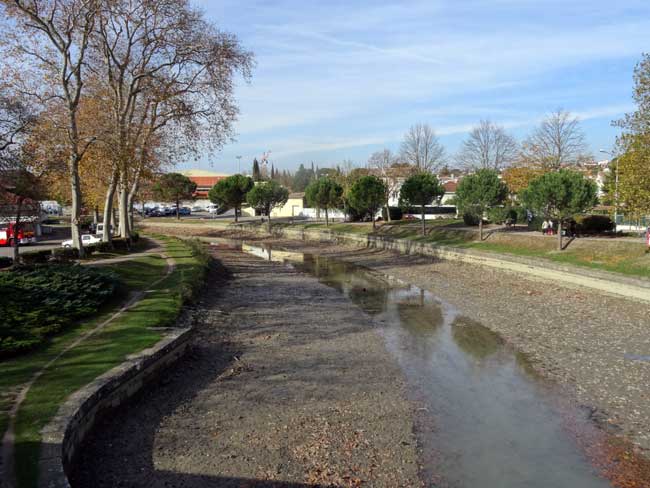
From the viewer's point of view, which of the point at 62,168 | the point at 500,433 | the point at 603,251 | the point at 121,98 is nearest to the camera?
the point at 500,433

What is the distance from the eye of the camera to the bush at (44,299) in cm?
1150

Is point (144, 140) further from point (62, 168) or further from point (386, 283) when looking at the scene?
point (386, 283)

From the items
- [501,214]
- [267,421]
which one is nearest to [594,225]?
[501,214]

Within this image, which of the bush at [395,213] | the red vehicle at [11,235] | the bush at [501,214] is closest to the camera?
the red vehicle at [11,235]

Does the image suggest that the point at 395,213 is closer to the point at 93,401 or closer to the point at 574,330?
the point at 574,330

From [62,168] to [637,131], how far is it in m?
23.3

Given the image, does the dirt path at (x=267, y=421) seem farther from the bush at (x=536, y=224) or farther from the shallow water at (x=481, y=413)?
the bush at (x=536, y=224)

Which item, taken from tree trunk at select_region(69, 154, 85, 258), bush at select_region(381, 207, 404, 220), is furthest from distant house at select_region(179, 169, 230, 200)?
tree trunk at select_region(69, 154, 85, 258)

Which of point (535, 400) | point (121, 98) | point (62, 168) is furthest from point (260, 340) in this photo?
point (121, 98)

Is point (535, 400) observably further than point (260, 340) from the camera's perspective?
No

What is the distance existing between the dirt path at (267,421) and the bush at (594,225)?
71.0 ft

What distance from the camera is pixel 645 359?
13422mm

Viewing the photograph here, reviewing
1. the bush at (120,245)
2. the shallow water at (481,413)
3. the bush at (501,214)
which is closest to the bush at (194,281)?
the bush at (120,245)

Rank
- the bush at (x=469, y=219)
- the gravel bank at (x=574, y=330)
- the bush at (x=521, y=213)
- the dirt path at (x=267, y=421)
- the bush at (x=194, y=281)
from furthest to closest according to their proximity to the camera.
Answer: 1. the bush at (x=469, y=219)
2. the bush at (x=521, y=213)
3. the bush at (x=194, y=281)
4. the gravel bank at (x=574, y=330)
5. the dirt path at (x=267, y=421)
